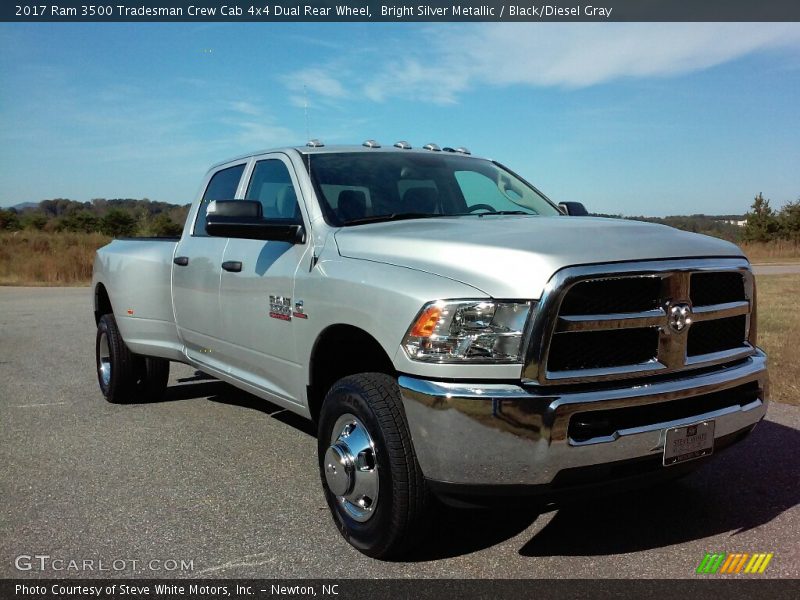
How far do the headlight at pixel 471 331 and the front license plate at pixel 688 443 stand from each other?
77 cm

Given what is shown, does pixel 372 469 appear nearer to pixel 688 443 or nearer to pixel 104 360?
pixel 688 443

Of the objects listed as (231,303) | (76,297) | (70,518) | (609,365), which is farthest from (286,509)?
(76,297)

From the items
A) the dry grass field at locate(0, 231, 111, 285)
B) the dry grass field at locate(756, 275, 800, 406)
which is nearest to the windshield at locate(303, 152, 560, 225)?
the dry grass field at locate(756, 275, 800, 406)

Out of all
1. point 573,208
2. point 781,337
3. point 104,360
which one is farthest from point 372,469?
point 781,337

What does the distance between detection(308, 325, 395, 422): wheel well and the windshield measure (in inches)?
26.8

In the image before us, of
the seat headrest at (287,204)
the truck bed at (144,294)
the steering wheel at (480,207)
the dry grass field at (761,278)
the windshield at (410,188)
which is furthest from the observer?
the dry grass field at (761,278)

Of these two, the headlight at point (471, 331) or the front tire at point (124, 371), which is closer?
the headlight at point (471, 331)

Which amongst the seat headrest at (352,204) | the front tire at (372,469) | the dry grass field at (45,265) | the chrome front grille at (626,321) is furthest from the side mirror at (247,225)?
the dry grass field at (45,265)

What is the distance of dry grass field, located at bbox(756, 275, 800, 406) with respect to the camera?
6.42 meters

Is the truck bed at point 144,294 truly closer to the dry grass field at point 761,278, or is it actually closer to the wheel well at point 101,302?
the wheel well at point 101,302

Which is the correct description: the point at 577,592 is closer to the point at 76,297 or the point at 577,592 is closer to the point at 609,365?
the point at 609,365

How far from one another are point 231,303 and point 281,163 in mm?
919

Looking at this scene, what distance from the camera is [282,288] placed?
4.04 meters

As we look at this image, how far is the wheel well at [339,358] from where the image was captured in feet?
11.5
